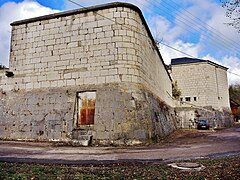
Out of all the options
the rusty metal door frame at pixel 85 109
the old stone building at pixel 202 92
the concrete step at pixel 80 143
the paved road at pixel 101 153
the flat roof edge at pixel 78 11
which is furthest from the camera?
the old stone building at pixel 202 92

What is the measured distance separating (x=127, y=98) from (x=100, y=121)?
1570 millimetres

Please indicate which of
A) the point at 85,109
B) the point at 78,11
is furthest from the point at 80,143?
the point at 78,11

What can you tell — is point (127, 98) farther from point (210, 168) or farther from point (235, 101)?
point (235, 101)

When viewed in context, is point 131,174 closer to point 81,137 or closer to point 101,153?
point 101,153

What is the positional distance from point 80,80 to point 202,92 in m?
26.0

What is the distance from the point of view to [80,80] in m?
10.8

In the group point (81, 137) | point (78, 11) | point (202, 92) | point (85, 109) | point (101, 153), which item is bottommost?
point (101, 153)

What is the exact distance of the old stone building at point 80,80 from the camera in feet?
32.1

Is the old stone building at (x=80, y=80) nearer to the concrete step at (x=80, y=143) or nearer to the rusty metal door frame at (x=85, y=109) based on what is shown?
the rusty metal door frame at (x=85, y=109)

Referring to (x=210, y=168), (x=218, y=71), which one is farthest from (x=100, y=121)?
(x=218, y=71)

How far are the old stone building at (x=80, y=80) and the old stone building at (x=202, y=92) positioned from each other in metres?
21.3

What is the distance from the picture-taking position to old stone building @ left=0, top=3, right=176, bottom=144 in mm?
9776

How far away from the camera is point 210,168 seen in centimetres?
460

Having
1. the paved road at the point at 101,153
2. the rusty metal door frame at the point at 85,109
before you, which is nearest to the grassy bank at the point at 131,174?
the paved road at the point at 101,153
